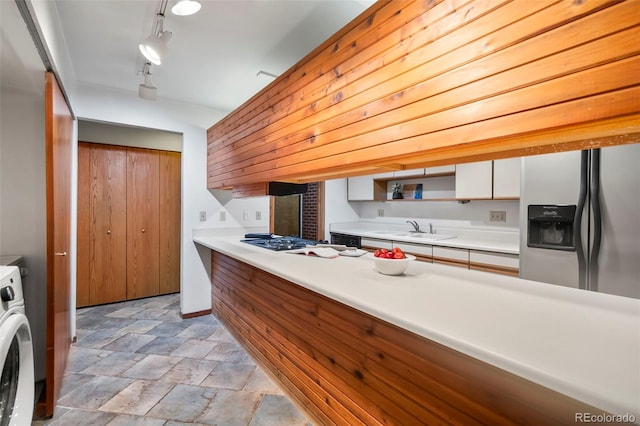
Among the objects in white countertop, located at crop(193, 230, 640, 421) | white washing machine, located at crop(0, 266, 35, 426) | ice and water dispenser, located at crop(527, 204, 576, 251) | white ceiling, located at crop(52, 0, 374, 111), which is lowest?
white washing machine, located at crop(0, 266, 35, 426)

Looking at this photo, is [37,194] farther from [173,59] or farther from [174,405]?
[174,405]

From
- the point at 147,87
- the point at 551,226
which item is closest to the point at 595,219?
the point at 551,226

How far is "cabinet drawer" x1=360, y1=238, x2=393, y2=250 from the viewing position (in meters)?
3.89

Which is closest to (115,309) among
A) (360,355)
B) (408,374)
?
(360,355)

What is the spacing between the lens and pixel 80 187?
365cm

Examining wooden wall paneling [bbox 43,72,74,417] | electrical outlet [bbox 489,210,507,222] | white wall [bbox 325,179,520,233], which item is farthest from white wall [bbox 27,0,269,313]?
electrical outlet [bbox 489,210,507,222]

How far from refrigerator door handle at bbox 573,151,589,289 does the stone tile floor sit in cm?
193

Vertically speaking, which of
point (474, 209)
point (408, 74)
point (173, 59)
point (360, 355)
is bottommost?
point (360, 355)

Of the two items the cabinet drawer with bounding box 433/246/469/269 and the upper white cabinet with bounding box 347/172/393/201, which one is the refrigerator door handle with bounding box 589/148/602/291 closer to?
the cabinet drawer with bounding box 433/246/469/269

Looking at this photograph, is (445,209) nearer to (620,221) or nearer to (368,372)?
(620,221)

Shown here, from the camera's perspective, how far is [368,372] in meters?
1.40

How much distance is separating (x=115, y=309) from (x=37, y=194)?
2108 millimetres

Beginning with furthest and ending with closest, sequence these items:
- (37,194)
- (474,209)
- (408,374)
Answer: (474,209), (37,194), (408,374)

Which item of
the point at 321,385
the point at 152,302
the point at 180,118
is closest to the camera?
the point at 321,385
